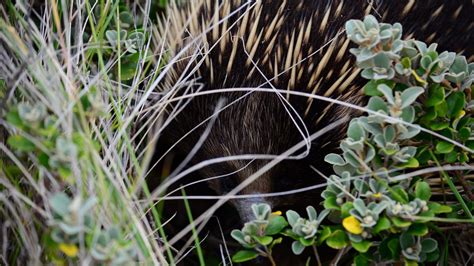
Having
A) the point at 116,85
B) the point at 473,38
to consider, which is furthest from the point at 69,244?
the point at 473,38

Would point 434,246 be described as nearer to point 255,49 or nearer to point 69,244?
point 255,49

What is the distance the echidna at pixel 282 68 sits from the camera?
1623 mm

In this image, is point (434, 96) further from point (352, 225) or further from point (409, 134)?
point (352, 225)

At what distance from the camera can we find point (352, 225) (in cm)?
132

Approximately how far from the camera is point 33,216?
1.33 meters

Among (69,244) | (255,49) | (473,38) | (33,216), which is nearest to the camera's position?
(69,244)

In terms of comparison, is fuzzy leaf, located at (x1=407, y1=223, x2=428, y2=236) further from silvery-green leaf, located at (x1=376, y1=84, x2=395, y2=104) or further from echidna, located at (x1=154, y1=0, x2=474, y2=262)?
echidna, located at (x1=154, y1=0, x2=474, y2=262)

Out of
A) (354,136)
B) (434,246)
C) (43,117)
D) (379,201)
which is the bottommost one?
(434,246)

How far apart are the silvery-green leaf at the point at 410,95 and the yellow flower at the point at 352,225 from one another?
0.71 ft

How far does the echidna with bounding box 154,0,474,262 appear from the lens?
1.62 meters

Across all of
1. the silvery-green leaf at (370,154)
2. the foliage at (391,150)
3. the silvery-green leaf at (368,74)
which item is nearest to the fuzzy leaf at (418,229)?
the foliage at (391,150)

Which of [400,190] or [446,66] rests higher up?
[446,66]

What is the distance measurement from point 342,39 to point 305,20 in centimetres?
9

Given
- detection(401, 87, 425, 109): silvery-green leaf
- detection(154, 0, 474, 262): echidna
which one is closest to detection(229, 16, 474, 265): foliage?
detection(401, 87, 425, 109): silvery-green leaf
